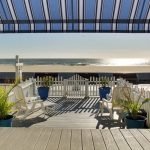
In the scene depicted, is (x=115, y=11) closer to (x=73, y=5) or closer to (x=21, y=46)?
(x=73, y=5)

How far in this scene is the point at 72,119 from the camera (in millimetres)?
8602

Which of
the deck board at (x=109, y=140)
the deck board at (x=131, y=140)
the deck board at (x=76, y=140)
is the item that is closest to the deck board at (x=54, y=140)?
the deck board at (x=76, y=140)

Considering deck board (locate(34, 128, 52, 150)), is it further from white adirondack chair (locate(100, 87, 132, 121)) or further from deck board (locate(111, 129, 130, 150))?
white adirondack chair (locate(100, 87, 132, 121))

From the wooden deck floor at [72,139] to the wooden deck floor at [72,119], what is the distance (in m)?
2.41

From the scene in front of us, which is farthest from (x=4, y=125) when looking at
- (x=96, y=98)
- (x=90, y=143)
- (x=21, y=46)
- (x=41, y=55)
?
(x=21, y=46)

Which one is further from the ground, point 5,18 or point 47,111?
point 5,18

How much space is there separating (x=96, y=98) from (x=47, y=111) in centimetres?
375

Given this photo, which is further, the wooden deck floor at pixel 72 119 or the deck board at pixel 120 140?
the wooden deck floor at pixel 72 119

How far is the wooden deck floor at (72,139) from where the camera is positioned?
446cm

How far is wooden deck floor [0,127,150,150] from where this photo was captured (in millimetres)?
4461

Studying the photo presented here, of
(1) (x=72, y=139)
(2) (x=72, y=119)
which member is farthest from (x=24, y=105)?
(1) (x=72, y=139)

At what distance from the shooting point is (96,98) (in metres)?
12.9

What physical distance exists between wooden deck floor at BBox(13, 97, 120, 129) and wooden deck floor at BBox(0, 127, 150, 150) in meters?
2.41

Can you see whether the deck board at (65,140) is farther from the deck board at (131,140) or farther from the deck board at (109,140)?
the deck board at (131,140)
